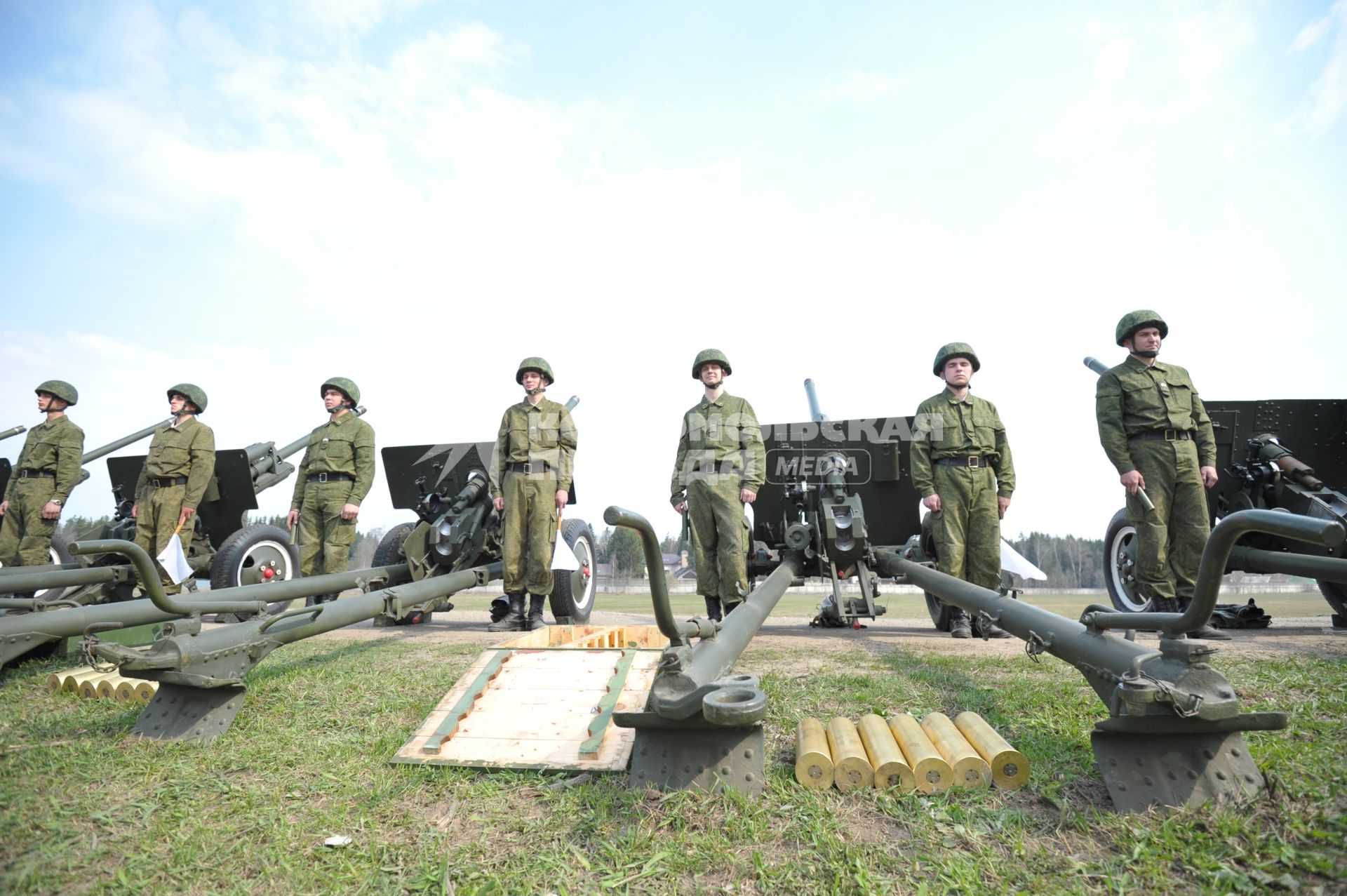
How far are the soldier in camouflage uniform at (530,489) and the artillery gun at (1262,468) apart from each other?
496cm

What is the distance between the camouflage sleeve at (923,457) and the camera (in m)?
5.98

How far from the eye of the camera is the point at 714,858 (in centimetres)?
186

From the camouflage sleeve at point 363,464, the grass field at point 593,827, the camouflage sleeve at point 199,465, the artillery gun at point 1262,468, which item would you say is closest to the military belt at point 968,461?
the artillery gun at point 1262,468

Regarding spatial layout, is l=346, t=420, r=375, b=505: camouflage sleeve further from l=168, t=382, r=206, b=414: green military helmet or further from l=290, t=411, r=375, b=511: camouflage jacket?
l=168, t=382, r=206, b=414: green military helmet

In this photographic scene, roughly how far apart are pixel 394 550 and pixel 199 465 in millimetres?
1962

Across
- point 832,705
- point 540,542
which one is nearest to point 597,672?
point 832,705

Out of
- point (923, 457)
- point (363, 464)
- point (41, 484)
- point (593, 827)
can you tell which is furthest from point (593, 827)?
point (41, 484)

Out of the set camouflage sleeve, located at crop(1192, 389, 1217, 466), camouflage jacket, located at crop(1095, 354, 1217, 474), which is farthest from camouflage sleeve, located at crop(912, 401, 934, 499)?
camouflage sleeve, located at crop(1192, 389, 1217, 466)

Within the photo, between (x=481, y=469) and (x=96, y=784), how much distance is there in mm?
5278

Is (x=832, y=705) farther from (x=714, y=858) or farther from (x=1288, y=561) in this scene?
(x=1288, y=561)

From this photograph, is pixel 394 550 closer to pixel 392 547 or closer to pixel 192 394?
pixel 392 547

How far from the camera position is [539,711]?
3.01 meters

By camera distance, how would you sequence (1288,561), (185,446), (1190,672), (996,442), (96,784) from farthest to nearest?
(185,446) < (996,442) < (1288,561) < (96,784) < (1190,672)

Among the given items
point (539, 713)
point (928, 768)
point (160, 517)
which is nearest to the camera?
point (928, 768)
